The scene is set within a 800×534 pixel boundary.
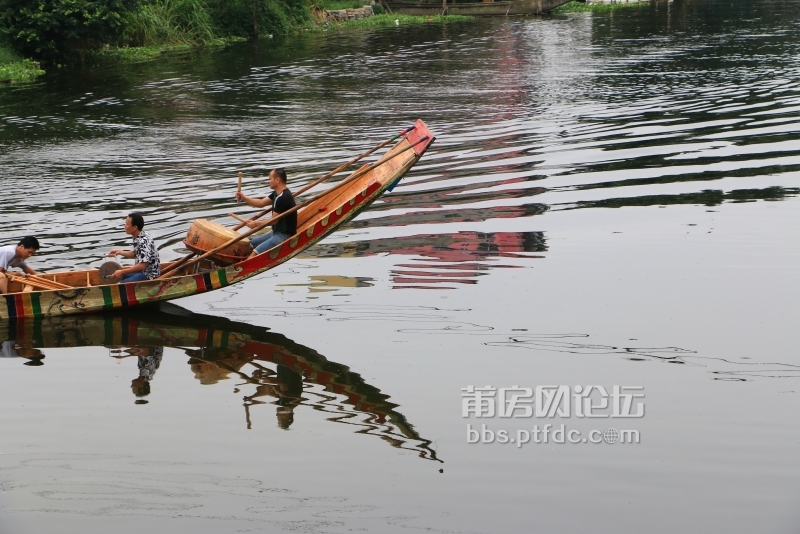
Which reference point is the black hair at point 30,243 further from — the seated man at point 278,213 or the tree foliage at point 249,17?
the tree foliage at point 249,17

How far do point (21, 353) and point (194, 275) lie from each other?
1.96m

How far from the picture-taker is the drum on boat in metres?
11.2

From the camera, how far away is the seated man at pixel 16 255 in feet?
→ 35.0

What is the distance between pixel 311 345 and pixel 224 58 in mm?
26965

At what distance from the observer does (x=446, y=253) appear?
13.0 meters

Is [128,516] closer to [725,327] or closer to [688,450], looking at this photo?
[688,450]

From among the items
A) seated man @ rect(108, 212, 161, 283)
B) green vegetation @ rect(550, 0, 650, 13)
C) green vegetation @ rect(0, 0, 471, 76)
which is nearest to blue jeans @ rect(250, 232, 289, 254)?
seated man @ rect(108, 212, 161, 283)

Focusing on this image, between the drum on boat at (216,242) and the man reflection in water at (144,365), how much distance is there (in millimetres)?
1512

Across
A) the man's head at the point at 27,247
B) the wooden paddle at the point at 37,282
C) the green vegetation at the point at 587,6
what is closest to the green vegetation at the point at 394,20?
the green vegetation at the point at 587,6

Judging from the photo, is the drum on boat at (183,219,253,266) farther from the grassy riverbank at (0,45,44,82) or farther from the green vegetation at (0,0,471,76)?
the green vegetation at (0,0,471,76)

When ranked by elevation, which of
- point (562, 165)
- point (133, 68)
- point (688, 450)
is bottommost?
point (688, 450)

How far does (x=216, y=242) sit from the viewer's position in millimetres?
11195

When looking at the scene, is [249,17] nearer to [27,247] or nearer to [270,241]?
[270,241]

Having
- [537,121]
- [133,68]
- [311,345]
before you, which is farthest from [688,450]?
[133,68]
